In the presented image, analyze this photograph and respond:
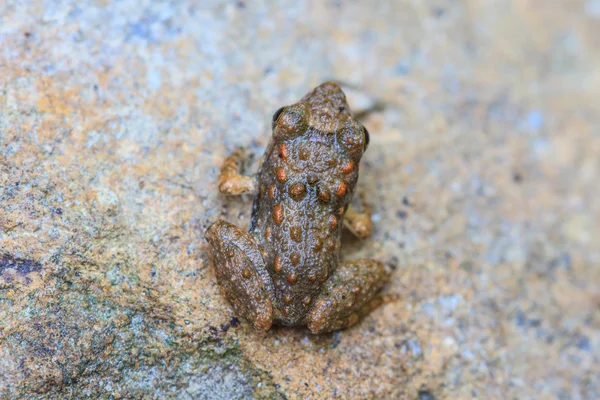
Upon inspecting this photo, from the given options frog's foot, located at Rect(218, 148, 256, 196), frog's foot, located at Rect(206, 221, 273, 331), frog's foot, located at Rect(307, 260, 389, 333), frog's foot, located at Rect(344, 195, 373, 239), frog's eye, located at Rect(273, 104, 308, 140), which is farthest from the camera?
frog's foot, located at Rect(344, 195, 373, 239)

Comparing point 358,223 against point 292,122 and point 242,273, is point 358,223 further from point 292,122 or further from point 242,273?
point 242,273

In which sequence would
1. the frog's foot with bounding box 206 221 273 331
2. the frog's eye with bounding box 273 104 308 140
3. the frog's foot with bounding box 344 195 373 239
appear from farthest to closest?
the frog's foot with bounding box 344 195 373 239, the frog's eye with bounding box 273 104 308 140, the frog's foot with bounding box 206 221 273 331

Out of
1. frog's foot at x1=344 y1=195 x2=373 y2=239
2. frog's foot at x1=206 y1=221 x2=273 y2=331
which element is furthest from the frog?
frog's foot at x1=344 y1=195 x2=373 y2=239

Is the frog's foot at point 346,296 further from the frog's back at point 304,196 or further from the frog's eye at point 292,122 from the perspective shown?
the frog's eye at point 292,122

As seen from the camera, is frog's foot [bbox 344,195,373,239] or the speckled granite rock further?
frog's foot [bbox 344,195,373,239]

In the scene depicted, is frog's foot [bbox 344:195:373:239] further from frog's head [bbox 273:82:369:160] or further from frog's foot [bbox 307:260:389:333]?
frog's head [bbox 273:82:369:160]

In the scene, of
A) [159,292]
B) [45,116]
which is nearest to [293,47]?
[45,116]

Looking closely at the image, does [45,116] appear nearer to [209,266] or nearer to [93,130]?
[93,130]
